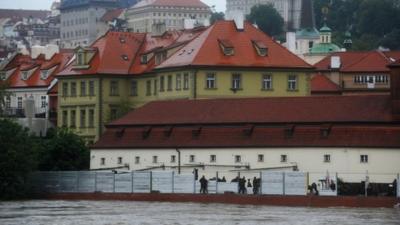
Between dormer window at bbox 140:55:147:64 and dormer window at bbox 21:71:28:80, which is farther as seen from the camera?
dormer window at bbox 21:71:28:80

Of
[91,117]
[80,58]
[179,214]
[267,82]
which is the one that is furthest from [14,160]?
[80,58]

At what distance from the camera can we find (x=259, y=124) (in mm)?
A: 104938

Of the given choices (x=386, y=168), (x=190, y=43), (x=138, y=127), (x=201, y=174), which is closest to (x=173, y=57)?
(x=190, y=43)

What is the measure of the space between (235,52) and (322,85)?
37.7 meters

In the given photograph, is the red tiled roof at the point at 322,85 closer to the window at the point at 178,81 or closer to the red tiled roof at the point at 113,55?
Result: the red tiled roof at the point at 113,55

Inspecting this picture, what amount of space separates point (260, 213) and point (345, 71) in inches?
3618

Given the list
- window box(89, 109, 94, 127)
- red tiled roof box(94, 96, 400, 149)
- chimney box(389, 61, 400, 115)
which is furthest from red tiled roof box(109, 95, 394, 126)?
window box(89, 109, 94, 127)

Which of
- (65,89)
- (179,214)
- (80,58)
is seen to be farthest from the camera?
(65,89)

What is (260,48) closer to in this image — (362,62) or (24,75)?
(24,75)

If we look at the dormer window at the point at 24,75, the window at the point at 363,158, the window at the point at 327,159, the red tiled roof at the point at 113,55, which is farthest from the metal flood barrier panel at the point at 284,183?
the dormer window at the point at 24,75

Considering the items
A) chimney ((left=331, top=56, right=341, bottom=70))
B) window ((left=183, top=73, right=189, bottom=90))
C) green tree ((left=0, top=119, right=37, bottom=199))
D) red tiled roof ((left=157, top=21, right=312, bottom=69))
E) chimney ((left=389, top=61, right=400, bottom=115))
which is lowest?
green tree ((left=0, top=119, right=37, bottom=199))

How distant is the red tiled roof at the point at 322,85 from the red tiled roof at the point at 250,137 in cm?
4837

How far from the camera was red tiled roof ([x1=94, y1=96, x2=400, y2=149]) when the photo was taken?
9975cm

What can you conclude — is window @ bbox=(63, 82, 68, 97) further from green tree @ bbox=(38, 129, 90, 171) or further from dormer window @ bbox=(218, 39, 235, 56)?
green tree @ bbox=(38, 129, 90, 171)
